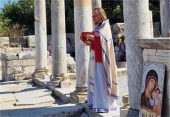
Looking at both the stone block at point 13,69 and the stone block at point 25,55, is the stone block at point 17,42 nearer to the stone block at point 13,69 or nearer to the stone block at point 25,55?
the stone block at point 25,55

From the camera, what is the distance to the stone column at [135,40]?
4.70 meters

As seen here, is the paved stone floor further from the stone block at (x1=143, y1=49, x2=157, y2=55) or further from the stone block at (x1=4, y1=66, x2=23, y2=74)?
the stone block at (x1=4, y1=66, x2=23, y2=74)

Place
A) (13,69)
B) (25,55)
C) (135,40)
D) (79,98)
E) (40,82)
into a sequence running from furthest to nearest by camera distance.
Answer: (25,55)
(13,69)
(40,82)
(79,98)
(135,40)

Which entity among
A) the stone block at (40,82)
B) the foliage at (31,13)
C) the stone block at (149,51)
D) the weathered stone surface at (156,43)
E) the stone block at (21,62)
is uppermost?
the foliage at (31,13)

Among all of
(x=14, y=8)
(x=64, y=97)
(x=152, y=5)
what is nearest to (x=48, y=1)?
(x=14, y=8)

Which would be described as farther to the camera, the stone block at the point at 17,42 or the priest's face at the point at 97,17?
the stone block at the point at 17,42

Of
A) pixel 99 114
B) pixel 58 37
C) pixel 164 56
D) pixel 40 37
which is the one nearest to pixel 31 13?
pixel 40 37

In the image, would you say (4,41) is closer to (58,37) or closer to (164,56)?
(58,37)

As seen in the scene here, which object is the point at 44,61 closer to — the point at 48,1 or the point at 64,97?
the point at 64,97

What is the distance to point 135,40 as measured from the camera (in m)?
4.71

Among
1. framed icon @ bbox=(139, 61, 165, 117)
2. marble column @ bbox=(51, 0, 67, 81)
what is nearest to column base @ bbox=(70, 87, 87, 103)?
framed icon @ bbox=(139, 61, 165, 117)

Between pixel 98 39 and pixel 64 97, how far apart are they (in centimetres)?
275

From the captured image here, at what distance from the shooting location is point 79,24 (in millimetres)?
6883

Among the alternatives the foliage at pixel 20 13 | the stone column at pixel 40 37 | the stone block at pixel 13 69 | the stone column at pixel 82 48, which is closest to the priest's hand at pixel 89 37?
the stone column at pixel 82 48
